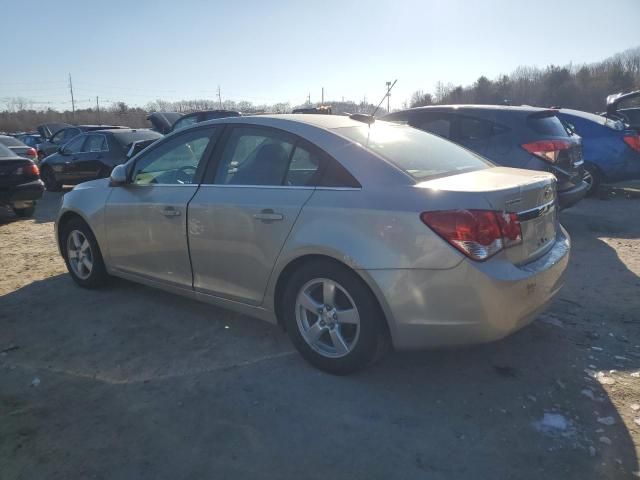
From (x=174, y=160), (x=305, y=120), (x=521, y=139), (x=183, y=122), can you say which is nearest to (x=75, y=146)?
(x=183, y=122)

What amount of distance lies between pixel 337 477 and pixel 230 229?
1.83m

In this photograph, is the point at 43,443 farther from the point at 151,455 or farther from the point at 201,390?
the point at 201,390

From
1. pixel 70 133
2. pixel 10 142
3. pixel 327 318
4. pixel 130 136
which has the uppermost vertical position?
pixel 70 133

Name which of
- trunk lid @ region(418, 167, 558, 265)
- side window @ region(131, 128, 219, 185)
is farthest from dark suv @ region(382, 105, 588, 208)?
side window @ region(131, 128, 219, 185)

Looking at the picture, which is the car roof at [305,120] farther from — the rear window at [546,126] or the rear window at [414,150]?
the rear window at [546,126]

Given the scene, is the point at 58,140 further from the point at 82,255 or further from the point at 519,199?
the point at 519,199

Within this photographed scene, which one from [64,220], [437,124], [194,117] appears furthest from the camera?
[194,117]

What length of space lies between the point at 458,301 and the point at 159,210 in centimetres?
248

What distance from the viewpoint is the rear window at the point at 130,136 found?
37.4 ft

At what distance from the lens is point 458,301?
278cm

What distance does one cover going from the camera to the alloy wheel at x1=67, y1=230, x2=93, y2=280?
4934mm

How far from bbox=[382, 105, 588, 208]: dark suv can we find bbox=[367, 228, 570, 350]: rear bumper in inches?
141

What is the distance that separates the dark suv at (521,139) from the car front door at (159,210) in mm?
3897

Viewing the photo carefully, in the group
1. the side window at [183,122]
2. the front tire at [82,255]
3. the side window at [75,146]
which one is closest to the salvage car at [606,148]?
the front tire at [82,255]
